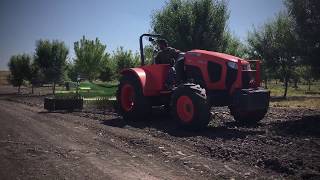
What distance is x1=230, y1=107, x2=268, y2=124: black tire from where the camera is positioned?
397 inches

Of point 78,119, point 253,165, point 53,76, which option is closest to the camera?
point 253,165

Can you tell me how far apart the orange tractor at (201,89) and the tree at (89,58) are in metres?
33.5

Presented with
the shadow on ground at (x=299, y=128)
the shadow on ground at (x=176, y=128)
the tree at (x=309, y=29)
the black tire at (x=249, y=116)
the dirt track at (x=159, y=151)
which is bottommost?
the dirt track at (x=159, y=151)

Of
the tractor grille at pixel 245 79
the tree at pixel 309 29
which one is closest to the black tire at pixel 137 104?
the tractor grille at pixel 245 79

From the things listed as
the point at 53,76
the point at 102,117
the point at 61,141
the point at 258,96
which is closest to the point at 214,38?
the point at 102,117

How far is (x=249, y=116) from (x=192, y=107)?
1.85 meters

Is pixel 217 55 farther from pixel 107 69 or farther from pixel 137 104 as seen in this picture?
pixel 107 69

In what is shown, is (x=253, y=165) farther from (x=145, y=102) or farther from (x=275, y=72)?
(x=275, y=72)

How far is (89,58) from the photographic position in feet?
147

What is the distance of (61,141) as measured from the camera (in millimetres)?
8562

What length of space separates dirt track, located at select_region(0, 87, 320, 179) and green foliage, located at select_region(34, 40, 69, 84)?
28.3 meters

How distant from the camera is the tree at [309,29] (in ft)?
44.1

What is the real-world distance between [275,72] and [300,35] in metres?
18.5

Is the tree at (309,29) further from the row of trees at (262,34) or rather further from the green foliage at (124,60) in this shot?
the green foliage at (124,60)
